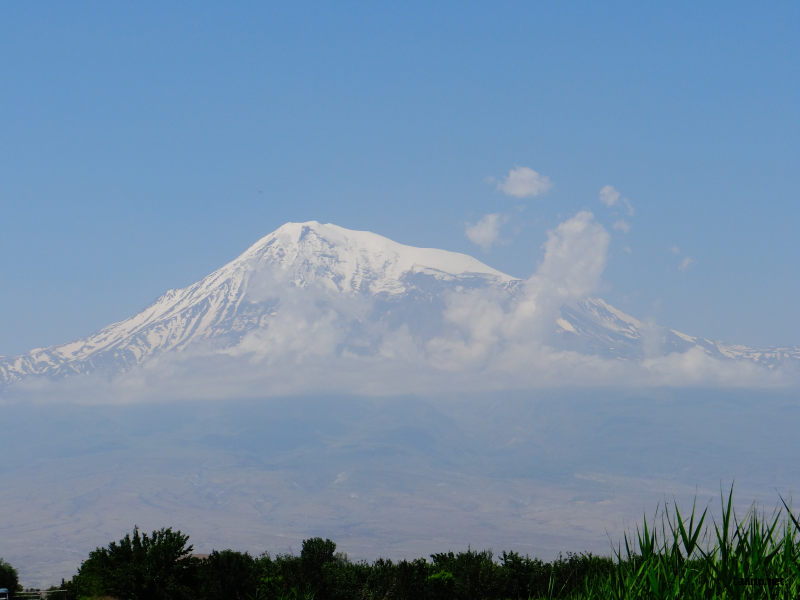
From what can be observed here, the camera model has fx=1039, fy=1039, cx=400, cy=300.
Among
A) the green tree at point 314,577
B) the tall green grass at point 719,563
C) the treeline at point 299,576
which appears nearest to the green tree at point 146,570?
the treeline at point 299,576

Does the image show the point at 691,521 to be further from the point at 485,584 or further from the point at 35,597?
the point at 35,597

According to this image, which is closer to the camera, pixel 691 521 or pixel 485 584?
pixel 691 521

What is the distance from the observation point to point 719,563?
18188mm

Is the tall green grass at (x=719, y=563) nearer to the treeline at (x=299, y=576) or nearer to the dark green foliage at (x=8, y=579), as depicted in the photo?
the treeline at (x=299, y=576)

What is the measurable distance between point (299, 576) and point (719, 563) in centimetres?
3297

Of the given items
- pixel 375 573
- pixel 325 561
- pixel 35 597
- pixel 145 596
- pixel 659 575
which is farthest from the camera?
pixel 325 561

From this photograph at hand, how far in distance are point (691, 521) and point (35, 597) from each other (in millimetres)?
38324

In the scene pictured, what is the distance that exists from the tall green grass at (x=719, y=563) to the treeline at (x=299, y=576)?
60.0ft

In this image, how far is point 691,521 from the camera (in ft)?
58.3

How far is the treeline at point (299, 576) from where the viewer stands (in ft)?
136

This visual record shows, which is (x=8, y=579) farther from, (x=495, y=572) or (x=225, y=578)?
(x=495, y=572)

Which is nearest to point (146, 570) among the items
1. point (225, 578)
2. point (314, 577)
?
point (225, 578)

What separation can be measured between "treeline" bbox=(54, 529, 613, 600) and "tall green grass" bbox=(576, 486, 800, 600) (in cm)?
1830

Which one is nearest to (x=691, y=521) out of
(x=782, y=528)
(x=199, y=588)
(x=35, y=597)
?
(x=782, y=528)
